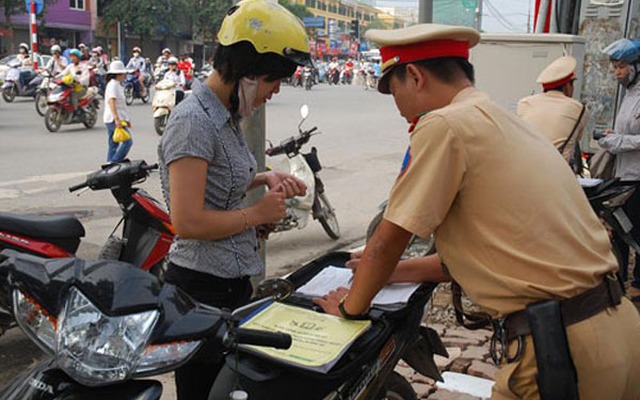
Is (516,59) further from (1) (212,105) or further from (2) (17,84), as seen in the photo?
(2) (17,84)

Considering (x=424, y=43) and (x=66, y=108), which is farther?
(x=66, y=108)

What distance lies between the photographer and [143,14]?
4816cm

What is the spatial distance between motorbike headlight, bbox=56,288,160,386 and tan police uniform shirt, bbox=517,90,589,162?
Result: 158 inches

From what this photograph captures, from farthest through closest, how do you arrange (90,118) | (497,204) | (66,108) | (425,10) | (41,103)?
(41,103) < (90,118) < (66,108) < (425,10) < (497,204)

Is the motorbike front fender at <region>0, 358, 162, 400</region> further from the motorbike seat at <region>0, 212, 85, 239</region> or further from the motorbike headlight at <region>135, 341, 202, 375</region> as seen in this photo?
the motorbike seat at <region>0, 212, 85, 239</region>

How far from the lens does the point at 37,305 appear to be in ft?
5.00

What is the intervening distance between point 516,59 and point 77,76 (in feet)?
42.2

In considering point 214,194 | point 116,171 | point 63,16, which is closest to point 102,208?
point 116,171

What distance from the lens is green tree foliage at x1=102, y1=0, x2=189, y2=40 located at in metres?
47.8

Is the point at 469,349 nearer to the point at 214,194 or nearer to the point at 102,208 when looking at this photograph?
the point at 214,194

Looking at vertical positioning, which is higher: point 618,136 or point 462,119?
point 462,119

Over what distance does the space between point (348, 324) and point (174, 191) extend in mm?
687

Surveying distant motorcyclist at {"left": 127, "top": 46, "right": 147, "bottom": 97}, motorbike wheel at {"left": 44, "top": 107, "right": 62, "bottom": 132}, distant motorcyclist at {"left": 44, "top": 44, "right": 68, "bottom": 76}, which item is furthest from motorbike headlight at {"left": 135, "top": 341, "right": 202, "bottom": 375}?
distant motorcyclist at {"left": 127, "top": 46, "right": 147, "bottom": 97}

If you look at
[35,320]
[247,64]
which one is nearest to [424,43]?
[247,64]
